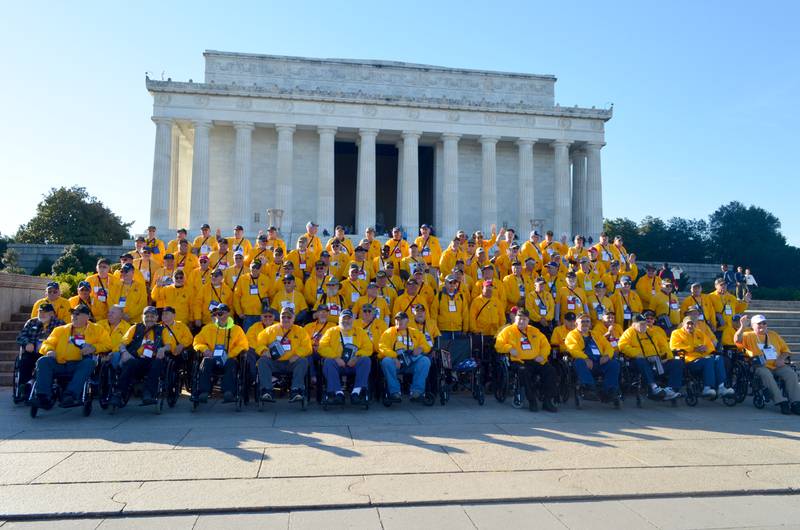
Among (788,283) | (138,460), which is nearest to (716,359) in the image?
(138,460)

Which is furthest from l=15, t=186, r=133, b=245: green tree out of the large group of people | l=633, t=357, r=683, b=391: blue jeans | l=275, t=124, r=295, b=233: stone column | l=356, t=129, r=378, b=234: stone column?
l=633, t=357, r=683, b=391: blue jeans

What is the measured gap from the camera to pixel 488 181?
43.6m

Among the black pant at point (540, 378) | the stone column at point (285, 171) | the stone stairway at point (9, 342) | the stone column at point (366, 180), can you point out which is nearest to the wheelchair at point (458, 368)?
the black pant at point (540, 378)

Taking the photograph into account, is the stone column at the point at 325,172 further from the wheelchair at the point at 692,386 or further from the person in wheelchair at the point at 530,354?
the wheelchair at the point at 692,386

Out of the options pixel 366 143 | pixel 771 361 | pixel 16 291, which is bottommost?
pixel 771 361

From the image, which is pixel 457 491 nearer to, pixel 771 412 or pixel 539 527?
pixel 539 527

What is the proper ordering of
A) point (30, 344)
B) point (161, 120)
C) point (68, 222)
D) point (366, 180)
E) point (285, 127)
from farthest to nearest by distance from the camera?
point (68, 222), point (366, 180), point (285, 127), point (161, 120), point (30, 344)

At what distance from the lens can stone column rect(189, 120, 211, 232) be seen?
1576 inches

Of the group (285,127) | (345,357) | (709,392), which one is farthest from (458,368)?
(285,127)

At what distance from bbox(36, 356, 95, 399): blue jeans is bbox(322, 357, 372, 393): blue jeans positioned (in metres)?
3.74

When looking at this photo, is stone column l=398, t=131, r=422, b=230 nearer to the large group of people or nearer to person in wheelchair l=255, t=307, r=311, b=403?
the large group of people

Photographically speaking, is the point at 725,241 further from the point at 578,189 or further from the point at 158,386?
the point at 158,386

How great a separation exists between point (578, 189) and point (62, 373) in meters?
42.4

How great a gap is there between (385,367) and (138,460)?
4.39m
